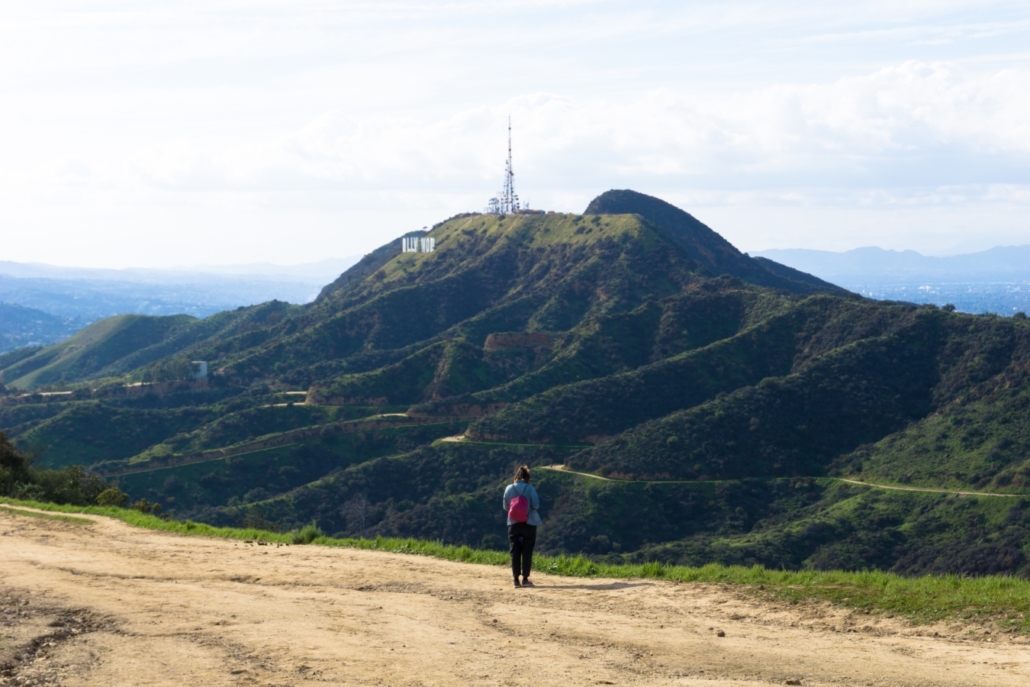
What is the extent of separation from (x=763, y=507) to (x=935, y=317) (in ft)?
99.1

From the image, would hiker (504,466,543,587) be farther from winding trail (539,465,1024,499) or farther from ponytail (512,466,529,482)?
winding trail (539,465,1024,499)

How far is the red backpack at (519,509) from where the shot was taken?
1650cm

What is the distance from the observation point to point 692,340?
95.0 meters

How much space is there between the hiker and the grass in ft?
4.39

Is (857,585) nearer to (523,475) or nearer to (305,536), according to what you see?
(523,475)

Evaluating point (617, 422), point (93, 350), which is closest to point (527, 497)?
point (617, 422)

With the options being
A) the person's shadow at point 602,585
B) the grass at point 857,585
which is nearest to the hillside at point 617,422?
the grass at point 857,585

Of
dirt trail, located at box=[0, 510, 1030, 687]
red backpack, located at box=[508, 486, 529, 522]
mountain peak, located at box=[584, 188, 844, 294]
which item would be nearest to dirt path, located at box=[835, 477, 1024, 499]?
dirt trail, located at box=[0, 510, 1030, 687]

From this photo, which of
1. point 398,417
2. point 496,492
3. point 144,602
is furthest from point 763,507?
point 144,602

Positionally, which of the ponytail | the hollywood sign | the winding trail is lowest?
the winding trail

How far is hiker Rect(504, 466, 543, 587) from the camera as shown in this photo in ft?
54.1

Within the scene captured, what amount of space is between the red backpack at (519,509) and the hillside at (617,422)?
30.5 meters

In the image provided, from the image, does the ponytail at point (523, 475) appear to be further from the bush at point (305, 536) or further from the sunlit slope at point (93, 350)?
the sunlit slope at point (93, 350)

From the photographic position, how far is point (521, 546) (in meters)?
16.6
